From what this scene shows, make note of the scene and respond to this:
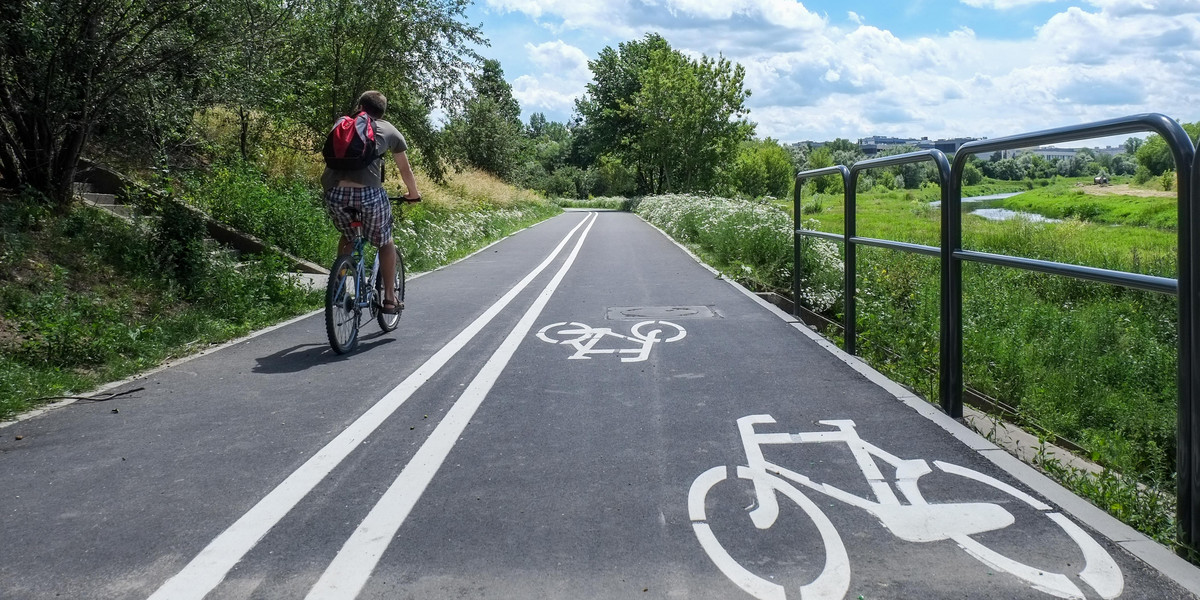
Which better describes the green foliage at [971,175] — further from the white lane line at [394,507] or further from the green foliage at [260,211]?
the green foliage at [260,211]

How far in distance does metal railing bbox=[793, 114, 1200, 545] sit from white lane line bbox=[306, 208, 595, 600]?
112 inches

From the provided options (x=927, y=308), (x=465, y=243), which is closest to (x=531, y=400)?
(x=927, y=308)

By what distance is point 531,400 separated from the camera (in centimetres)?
569

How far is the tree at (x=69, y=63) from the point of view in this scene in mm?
8008

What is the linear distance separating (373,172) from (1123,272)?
543 centimetres

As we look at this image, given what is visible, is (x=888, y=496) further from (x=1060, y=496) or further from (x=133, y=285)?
(x=133, y=285)

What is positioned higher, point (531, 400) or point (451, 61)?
point (451, 61)

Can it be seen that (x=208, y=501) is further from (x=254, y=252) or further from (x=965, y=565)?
(x=254, y=252)

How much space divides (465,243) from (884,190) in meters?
14.0

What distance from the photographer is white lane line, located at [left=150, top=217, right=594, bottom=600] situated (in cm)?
304

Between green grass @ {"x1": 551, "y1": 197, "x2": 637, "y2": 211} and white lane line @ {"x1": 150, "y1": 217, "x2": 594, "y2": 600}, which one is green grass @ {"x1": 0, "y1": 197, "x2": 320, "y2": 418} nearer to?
white lane line @ {"x1": 150, "y1": 217, "x2": 594, "y2": 600}

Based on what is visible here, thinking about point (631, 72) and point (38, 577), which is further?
point (631, 72)

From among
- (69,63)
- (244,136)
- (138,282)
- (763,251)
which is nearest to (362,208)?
(138,282)

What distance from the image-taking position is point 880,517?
362 centimetres
